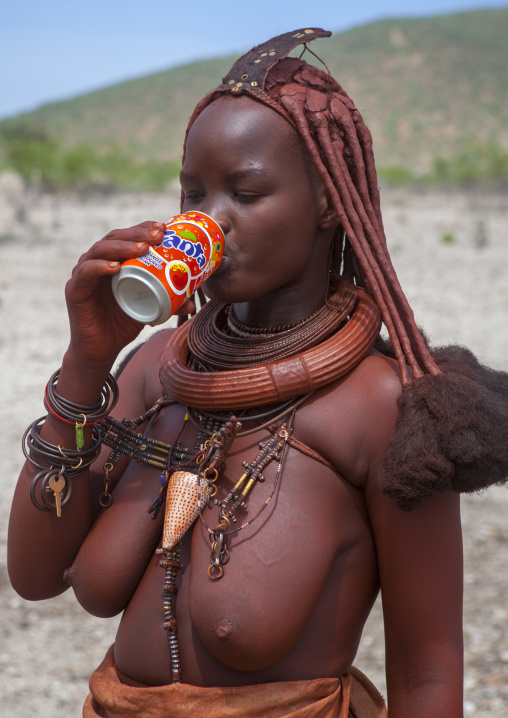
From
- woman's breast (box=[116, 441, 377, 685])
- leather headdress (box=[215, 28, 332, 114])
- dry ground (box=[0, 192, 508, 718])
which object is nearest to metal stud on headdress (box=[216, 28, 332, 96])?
leather headdress (box=[215, 28, 332, 114])

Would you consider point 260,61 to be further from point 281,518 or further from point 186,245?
point 281,518

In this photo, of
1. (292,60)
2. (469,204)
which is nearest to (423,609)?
(292,60)

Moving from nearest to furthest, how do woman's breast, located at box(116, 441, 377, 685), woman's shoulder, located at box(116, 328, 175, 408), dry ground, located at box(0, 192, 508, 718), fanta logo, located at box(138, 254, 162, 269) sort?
1. fanta logo, located at box(138, 254, 162, 269)
2. woman's breast, located at box(116, 441, 377, 685)
3. woman's shoulder, located at box(116, 328, 175, 408)
4. dry ground, located at box(0, 192, 508, 718)

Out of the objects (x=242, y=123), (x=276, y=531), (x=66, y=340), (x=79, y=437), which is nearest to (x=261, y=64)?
(x=242, y=123)

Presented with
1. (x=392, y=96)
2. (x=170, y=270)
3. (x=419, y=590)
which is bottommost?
(x=392, y=96)

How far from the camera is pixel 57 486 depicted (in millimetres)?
1656

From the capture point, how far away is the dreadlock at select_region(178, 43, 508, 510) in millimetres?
1456

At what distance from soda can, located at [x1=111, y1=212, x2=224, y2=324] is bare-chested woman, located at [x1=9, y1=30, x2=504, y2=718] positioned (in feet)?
0.18

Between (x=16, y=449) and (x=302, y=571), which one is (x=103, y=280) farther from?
(x=16, y=449)

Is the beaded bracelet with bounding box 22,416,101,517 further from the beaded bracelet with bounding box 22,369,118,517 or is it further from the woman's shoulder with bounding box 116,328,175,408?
the woman's shoulder with bounding box 116,328,175,408

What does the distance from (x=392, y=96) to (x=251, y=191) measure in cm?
7219

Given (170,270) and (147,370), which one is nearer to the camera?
(170,270)

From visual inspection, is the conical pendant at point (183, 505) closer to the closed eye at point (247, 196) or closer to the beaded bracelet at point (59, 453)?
the beaded bracelet at point (59, 453)

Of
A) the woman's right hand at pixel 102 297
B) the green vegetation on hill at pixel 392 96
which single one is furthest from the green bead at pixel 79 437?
the green vegetation on hill at pixel 392 96
